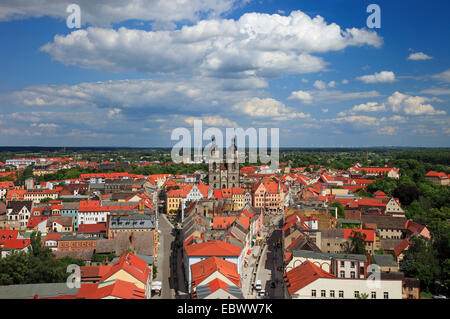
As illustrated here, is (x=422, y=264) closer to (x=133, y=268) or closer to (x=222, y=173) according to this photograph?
(x=133, y=268)

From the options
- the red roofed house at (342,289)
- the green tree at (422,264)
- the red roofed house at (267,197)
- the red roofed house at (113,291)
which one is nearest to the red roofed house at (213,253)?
the red roofed house at (113,291)

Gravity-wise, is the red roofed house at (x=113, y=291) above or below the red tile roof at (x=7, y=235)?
above

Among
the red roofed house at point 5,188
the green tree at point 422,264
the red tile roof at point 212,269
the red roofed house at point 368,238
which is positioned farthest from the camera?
the red roofed house at point 5,188

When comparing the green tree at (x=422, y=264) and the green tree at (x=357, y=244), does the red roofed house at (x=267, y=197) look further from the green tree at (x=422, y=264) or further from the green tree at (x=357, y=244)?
the green tree at (x=422, y=264)

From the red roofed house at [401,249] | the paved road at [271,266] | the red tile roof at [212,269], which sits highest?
the red tile roof at [212,269]

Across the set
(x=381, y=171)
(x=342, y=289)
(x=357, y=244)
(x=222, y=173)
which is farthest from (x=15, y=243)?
(x=381, y=171)

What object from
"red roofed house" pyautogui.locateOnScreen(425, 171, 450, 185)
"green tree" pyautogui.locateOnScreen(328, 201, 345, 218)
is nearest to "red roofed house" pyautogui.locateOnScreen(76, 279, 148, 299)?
"green tree" pyautogui.locateOnScreen(328, 201, 345, 218)

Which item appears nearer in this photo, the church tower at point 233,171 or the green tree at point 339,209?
the green tree at point 339,209

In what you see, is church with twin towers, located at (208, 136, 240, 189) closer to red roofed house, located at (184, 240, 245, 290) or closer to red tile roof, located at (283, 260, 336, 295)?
red roofed house, located at (184, 240, 245, 290)
